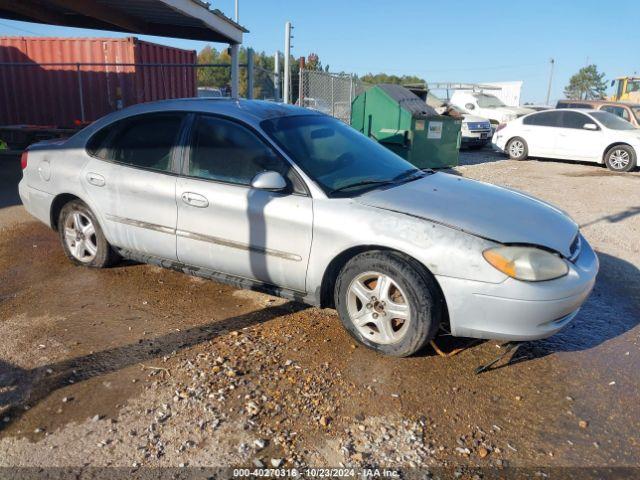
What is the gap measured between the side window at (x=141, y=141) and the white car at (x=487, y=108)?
17.5m

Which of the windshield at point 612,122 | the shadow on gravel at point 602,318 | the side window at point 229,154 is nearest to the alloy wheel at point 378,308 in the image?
the shadow on gravel at point 602,318

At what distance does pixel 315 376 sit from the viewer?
10.8 ft

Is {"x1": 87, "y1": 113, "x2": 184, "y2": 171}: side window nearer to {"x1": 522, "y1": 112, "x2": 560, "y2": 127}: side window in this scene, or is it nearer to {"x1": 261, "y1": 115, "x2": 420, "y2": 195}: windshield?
{"x1": 261, "y1": 115, "x2": 420, "y2": 195}: windshield

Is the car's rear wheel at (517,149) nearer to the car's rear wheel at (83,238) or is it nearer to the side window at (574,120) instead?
the side window at (574,120)

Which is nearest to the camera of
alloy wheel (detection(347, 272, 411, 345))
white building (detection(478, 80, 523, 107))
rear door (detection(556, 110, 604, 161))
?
alloy wheel (detection(347, 272, 411, 345))

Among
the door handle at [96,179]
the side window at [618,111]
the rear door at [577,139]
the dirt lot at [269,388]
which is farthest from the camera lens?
the side window at [618,111]

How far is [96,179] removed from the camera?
15.2 feet

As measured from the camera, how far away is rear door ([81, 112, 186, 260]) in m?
4.27

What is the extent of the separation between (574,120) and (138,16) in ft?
35.3

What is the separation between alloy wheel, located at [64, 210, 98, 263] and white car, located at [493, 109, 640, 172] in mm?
12499

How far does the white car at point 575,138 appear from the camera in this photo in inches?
513

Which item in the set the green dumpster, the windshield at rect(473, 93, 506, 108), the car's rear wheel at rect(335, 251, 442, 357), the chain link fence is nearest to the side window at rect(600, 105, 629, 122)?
the windshield at rect(473, 93, 506, 108)

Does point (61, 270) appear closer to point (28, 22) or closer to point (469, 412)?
point (469, 412)

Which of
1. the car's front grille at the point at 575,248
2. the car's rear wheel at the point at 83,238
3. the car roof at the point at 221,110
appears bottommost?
the car's rear wheel at the point at 83,238
